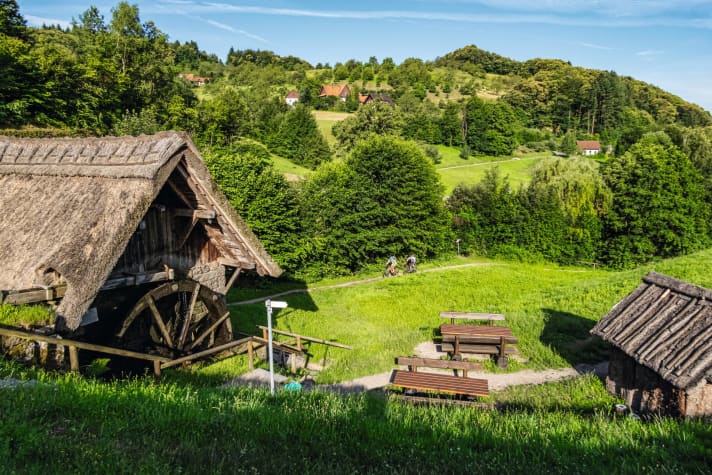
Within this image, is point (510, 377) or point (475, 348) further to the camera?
point (475, 348)

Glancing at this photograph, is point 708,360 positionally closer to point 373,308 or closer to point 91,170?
point 91,170

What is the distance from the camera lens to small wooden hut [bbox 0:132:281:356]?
7.87m

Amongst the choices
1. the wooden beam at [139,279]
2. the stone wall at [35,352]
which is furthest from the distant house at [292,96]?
the stone wall at [35,352]

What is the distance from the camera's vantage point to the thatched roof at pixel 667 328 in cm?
808

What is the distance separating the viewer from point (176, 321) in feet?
38.2

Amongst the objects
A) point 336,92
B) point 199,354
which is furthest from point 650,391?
point 336,92

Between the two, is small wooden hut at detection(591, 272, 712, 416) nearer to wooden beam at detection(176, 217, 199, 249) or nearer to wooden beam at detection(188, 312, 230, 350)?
wooden beam at detection(188, 312, 230, 350)

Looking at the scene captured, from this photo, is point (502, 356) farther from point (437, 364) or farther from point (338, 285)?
point (338, 285)

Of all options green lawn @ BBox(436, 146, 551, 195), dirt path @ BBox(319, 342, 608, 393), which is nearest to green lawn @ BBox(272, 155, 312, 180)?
green lawn @ BBox(436, 146, 551, 195)

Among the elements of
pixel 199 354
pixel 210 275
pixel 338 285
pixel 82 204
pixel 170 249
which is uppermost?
pixel 82 204

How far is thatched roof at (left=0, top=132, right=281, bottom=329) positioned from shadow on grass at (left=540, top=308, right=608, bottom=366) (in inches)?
372

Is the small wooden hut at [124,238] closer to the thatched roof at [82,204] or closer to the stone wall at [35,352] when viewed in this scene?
the thatched roof at [82,204]

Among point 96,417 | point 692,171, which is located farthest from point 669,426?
point 692,171

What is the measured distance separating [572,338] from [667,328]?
267 inches
